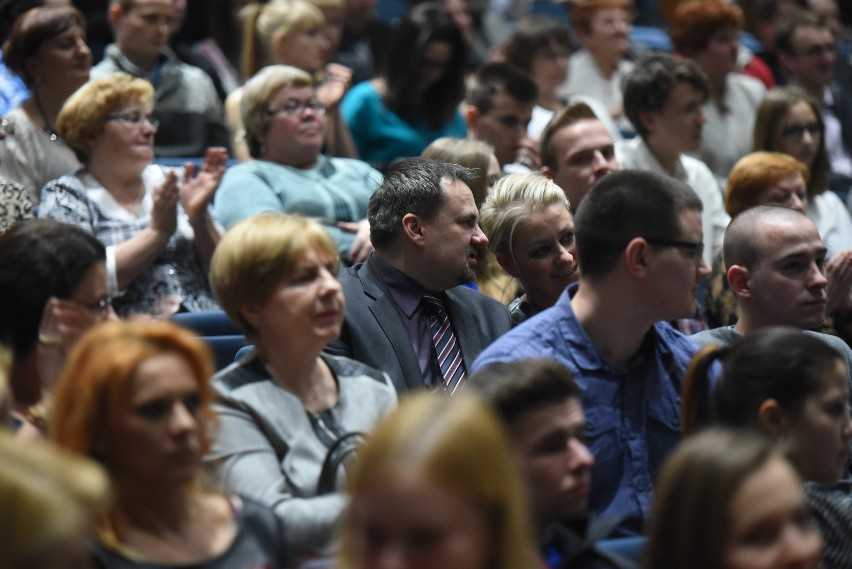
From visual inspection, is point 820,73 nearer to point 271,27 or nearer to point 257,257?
point 271,27

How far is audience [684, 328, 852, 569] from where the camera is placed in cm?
220

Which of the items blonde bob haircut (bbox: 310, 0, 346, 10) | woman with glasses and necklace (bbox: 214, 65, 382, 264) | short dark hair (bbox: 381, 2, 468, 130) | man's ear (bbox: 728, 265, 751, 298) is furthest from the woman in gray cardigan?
blonde bob haircut (bbox: 310, 0, 346, 10)

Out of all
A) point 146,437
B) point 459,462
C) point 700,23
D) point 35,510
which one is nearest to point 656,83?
point 700,23

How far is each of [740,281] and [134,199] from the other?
5.59 ft

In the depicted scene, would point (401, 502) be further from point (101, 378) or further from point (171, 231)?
Answer: point (171, 231)

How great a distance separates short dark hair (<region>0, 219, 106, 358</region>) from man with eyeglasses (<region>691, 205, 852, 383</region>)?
138 cm

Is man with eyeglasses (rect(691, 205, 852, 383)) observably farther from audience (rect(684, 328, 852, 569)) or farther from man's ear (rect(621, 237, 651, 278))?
audience (rect(684, 328, 852, 569))

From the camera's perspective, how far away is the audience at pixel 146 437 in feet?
6.16

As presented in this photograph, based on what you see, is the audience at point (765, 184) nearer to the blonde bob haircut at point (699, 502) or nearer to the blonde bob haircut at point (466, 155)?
the blonde bob haircut at point (466, 155)

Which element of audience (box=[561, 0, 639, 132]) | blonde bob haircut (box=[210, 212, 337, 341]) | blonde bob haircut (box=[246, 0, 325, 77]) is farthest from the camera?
audience (box=[561, 0, 639, 132])

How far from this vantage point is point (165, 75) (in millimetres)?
4746

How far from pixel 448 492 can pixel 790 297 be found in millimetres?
1726

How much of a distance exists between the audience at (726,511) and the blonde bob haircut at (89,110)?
234cm

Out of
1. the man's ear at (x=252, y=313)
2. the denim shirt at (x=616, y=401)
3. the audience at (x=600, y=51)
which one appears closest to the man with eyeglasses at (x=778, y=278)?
the denim shirt at (x=616, y=401)
